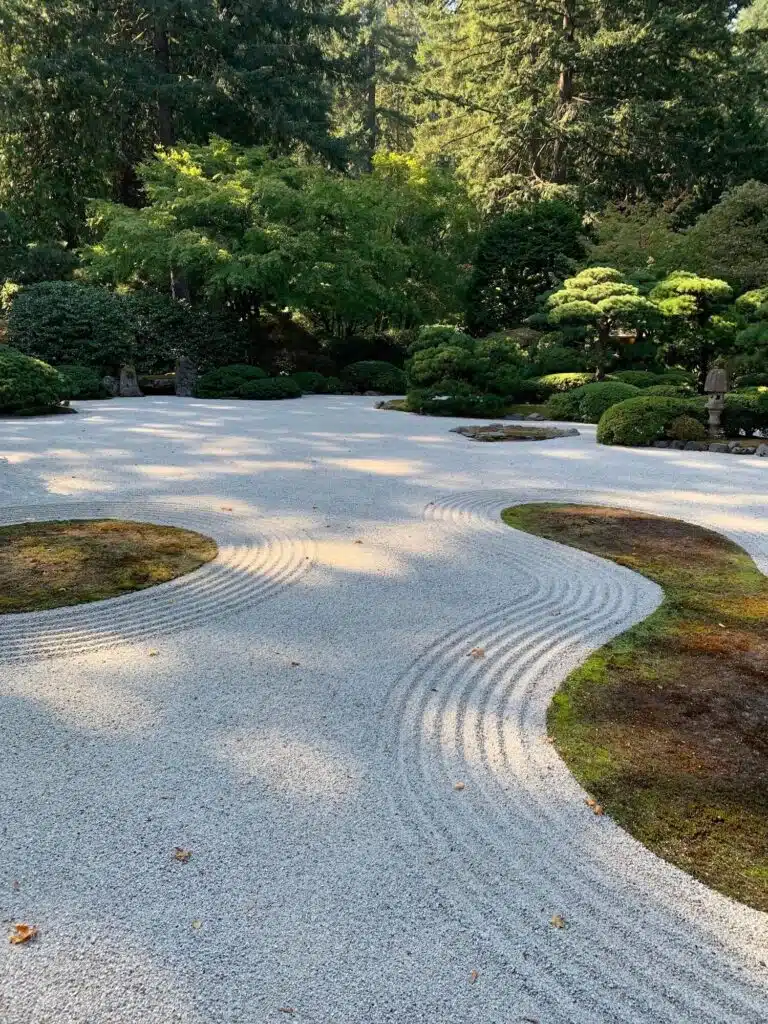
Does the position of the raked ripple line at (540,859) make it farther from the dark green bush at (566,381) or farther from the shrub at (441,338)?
the dark green bush at (566,381)

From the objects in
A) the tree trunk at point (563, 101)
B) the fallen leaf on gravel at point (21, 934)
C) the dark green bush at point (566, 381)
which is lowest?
the fallen leaf on gravel at point (21, 934)

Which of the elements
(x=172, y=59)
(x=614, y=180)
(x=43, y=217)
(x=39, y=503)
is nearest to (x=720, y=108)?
(x=614, y=180)

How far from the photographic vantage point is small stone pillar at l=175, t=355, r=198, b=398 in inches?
625

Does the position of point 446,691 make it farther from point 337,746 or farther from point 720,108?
point 720,108

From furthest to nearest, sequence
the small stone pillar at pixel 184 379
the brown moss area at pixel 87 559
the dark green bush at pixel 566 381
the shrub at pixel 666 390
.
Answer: the small stone pillar at pixel 184 379 < the dark green bush at pixel 566 381 < the shrub at pixel 666 390 < the brown moss area at pixel 87 559

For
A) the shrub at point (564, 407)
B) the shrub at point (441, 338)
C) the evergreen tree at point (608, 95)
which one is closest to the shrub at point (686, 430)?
the shrub at point (564, 407)

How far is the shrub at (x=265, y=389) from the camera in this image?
50.7 ft

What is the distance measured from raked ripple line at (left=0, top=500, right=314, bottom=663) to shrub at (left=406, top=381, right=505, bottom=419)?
26.9 ft

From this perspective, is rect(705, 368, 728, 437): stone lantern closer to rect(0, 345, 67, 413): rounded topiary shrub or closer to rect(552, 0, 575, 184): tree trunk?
rect(0, 345, 67, 413): rounded topiary shrub

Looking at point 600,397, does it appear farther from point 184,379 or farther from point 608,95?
point 608,95

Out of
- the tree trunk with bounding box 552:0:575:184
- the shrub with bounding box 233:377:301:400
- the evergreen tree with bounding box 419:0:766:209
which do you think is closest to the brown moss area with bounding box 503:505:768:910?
the shrub with bounding box 233:377:301:400

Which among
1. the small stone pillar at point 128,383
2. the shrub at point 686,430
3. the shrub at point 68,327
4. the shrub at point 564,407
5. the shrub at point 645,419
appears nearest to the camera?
the shrub at point 686,430

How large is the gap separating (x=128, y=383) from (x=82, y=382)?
3.96 feet

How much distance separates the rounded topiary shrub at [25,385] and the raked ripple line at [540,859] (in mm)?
10037
